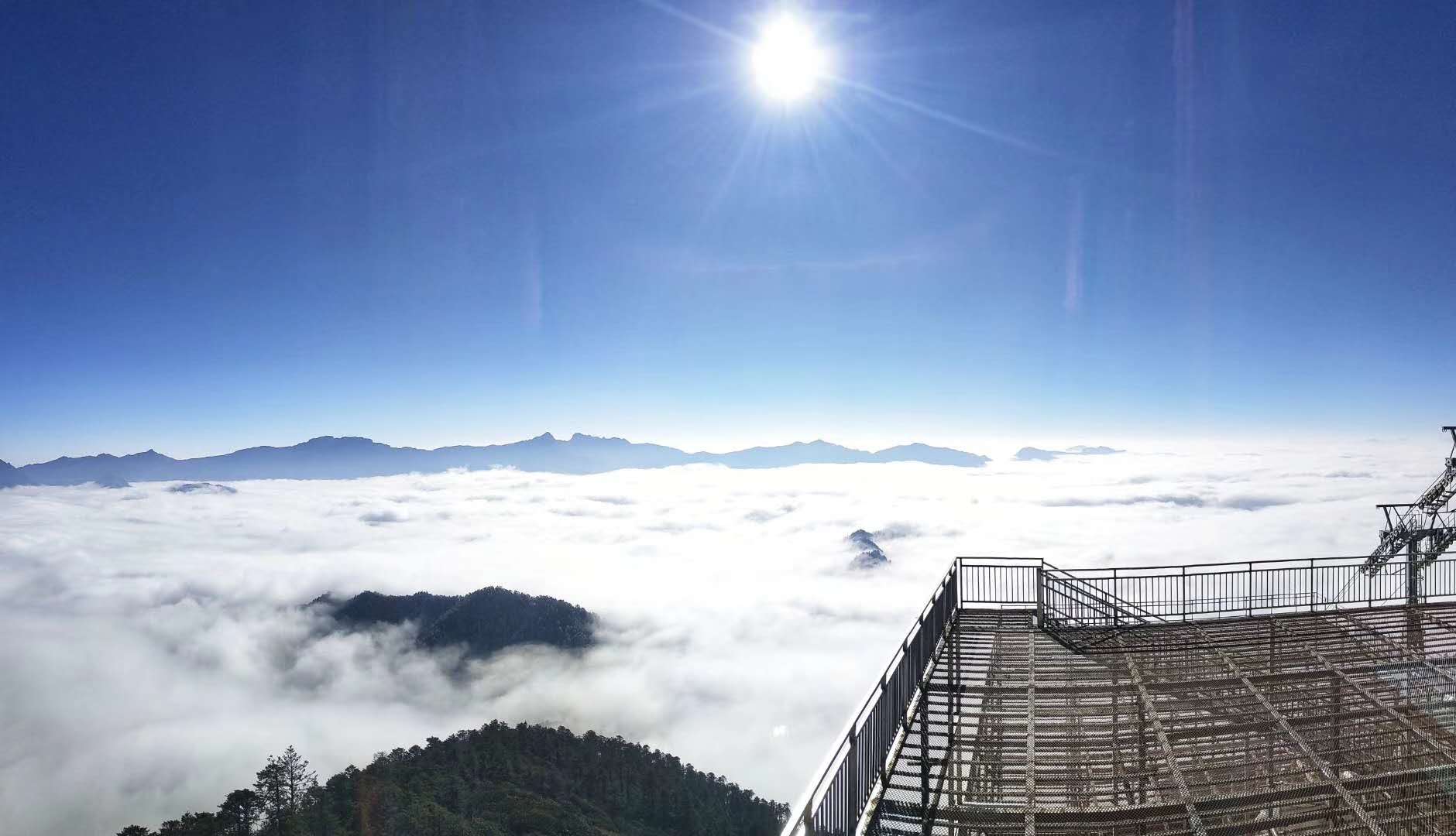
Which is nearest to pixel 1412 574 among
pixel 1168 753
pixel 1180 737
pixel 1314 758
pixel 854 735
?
pixel 1314 758

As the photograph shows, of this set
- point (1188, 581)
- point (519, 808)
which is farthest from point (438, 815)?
point (1188, 581)

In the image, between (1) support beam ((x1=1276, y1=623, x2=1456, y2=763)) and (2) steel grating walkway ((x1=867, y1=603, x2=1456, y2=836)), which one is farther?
(1) support beam ((x1=1276, y1=623, x2=1456, y2=763))

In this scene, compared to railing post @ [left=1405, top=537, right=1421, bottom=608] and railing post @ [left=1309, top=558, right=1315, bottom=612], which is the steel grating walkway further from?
railing post @ [left=1405, top=537, right=1421, bottom=608]

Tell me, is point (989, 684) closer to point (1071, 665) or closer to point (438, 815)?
point (1071, 665)

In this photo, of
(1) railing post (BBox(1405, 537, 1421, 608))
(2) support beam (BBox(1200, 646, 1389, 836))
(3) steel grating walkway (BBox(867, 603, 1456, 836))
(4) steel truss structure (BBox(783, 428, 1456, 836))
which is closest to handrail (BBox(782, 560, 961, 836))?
(4) steel truss structure (BBox(783, 428, 1456, 836))

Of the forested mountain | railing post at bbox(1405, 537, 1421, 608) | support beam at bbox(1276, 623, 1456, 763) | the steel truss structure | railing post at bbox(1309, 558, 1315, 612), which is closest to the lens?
the steel truss structure

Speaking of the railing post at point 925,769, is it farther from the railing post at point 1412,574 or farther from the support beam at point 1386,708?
the railing post at point 1412,574

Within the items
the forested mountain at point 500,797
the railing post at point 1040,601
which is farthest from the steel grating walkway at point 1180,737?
the forested mountain at point 500,797
